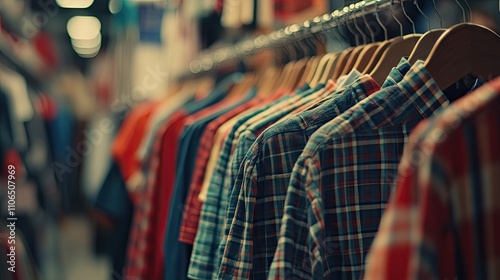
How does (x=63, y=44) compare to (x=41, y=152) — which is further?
(x=63, y=44)

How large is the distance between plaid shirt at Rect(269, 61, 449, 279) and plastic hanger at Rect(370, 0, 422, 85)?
140 mm

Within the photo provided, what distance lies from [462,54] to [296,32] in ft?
1.77

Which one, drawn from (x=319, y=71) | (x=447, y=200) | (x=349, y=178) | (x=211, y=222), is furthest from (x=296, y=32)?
(x=447, y=200)

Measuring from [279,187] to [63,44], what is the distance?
3.27 metres

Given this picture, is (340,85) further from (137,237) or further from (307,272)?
(137,237)

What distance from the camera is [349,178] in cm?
90

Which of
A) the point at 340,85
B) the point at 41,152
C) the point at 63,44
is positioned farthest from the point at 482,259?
the point at 63,44

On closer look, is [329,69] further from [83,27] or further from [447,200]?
[83,27]

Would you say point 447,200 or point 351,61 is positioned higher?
point 351,61

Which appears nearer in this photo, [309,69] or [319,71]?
[319,71]

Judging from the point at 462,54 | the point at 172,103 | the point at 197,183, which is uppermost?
the point at 172,103

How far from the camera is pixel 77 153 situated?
3.04 m

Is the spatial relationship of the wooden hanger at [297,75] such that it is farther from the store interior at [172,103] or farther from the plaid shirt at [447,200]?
the plaid shirt at [447,200]

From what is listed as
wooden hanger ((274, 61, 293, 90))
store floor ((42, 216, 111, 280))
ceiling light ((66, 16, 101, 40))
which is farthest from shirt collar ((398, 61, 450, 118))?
ceiling light ((66, 16, 101, 40))
